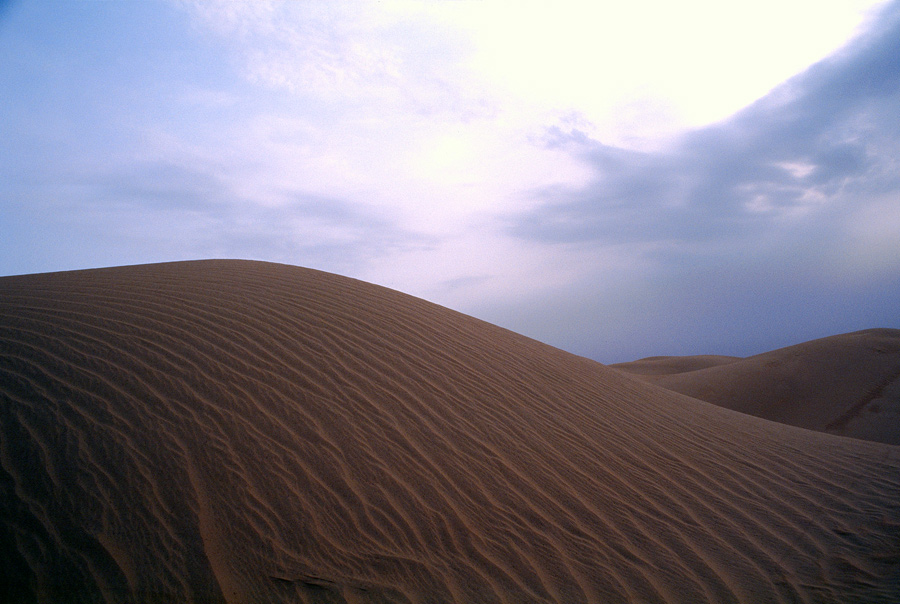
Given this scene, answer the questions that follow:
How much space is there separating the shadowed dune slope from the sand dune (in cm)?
625

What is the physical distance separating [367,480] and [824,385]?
12.8 m

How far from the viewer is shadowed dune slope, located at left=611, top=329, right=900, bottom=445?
10.4 metres

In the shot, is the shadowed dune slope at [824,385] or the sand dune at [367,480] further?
the shadowed dune slope at [824,385]

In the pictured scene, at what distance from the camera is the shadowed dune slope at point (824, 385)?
1040cm

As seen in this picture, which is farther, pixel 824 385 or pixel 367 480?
pixel 824 385

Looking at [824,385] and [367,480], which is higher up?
[824,385]

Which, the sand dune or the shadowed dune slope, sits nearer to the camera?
the sand dune

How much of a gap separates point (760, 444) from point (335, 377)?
4.57 meters

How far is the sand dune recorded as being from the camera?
8.87ft

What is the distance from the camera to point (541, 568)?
2910mm

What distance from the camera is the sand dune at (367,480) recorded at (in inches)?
106

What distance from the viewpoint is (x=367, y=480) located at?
3.39 meters

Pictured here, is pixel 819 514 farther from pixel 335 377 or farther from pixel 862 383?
pixel 862 383

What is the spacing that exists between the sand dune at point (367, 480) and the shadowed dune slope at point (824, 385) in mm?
6246
